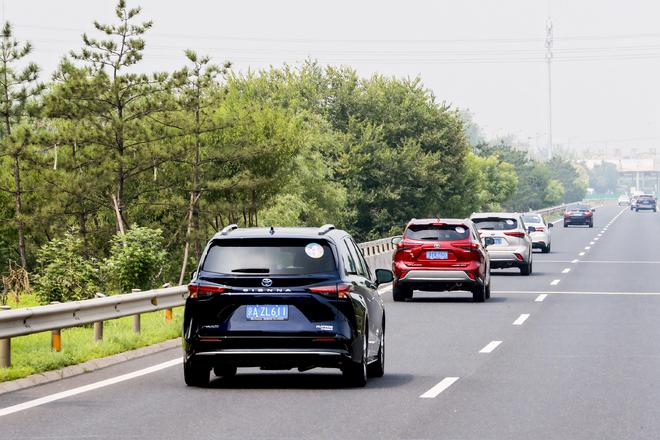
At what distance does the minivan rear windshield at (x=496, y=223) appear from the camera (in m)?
34.9

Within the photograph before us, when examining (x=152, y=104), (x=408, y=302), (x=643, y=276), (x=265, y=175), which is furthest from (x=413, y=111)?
(x=408, y=302)

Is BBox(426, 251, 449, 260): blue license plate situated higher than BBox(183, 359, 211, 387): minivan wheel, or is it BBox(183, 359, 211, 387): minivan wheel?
BBox(426, 251, 449, 260): blue license plate

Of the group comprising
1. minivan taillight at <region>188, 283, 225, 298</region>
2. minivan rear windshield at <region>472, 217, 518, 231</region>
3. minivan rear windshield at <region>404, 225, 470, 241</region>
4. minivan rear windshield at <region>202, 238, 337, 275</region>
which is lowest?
minivan rear windshield at <region>472, 217, 518, 231</region>

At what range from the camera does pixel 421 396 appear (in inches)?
449

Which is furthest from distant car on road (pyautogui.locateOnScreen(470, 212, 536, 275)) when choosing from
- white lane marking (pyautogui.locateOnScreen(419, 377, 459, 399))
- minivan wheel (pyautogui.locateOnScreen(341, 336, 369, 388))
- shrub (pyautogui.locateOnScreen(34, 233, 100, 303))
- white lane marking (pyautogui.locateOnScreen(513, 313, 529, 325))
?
minivan wheel (pyautogui.locateOnScreen(341, 336, 369, 388))

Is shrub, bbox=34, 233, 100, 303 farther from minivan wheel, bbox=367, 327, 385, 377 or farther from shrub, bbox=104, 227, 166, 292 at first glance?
minivan wheel, bbox=367, 327, 385, 377

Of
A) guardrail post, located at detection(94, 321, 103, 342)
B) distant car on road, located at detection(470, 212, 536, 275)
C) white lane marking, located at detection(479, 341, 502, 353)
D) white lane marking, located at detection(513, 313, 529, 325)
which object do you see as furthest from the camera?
distant car on road, located at detection(470, 212, 536, 275)

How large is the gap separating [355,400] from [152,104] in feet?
131

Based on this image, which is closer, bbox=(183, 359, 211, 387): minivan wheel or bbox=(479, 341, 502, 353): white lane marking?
bbox=(183, 359, 211, 387): minivan wheel

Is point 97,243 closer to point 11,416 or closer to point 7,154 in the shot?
point 7,154

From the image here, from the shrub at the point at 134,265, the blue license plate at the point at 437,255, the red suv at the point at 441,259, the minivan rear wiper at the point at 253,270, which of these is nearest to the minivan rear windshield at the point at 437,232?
the red suv at the point at 441,259

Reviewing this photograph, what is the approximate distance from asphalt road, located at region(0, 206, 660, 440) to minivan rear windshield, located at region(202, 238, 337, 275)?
1.05 metres

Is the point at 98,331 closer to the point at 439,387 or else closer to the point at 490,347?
the point at 490,347

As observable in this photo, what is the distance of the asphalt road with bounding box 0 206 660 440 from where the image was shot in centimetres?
938
